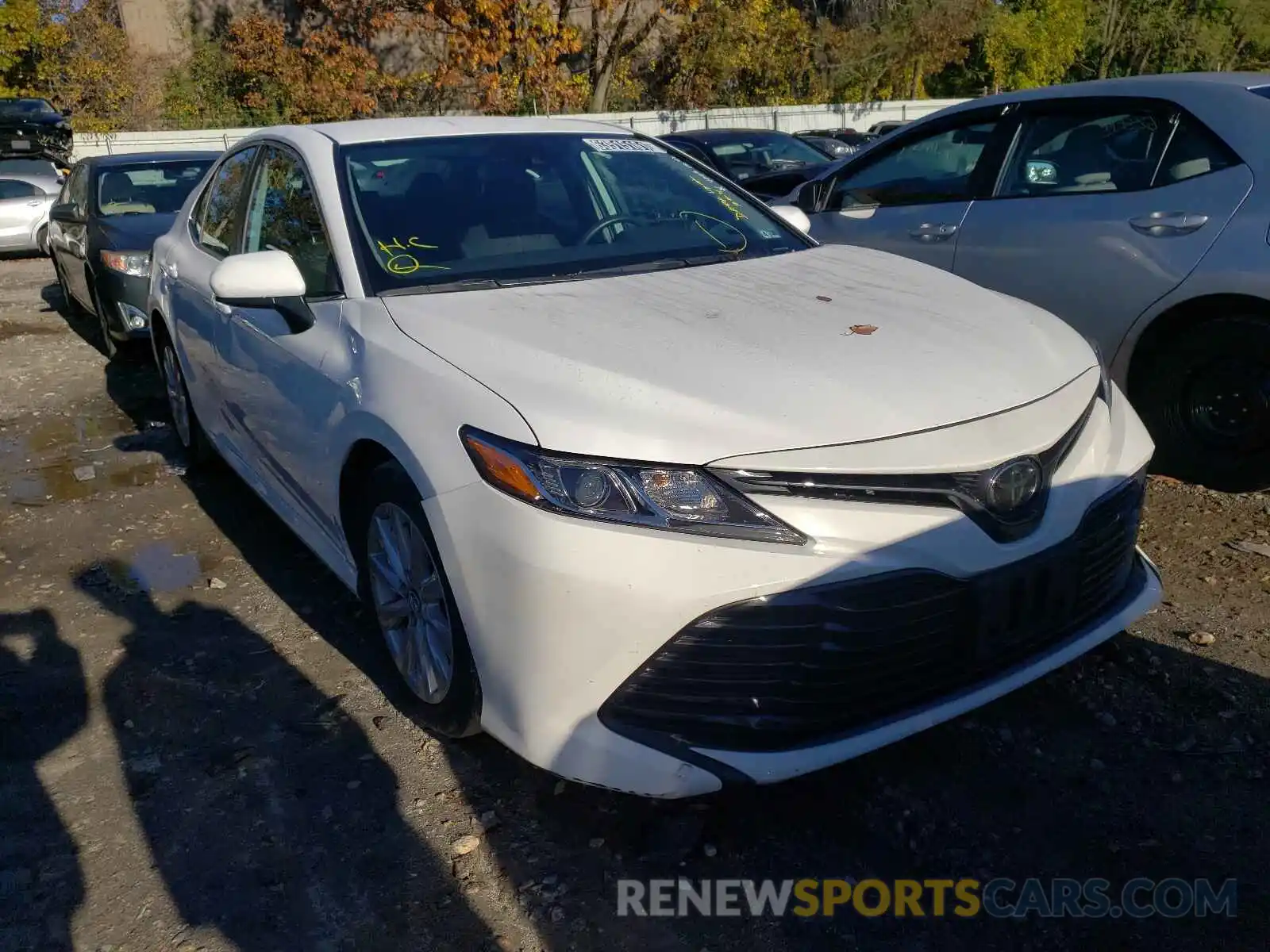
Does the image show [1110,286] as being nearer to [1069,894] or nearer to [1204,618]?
[1204,618]

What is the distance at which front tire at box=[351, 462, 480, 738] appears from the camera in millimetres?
2627

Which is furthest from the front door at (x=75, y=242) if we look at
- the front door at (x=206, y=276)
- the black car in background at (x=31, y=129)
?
the black car in background at (x=31, y=129)

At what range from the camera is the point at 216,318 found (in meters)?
4.11

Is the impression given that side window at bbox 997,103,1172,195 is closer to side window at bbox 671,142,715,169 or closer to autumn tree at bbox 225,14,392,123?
side window at bbox 671,142,715,169

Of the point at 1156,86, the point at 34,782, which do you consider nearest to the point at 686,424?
the point at 34,782

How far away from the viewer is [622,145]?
4.09 m

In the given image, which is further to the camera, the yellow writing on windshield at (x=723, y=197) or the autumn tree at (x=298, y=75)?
the autumn tree at (x=298, y=75)

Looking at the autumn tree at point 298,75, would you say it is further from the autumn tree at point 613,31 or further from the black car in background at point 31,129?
the black car in background at point 31,129

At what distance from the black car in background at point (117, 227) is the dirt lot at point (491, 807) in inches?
167

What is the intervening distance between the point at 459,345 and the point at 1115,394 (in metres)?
1.78

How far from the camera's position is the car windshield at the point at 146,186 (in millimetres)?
8516

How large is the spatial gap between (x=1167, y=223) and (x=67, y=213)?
8.34 m

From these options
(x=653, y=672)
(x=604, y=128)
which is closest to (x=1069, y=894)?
(x=653, y=672)

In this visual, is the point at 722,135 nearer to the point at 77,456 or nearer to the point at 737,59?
the point at 77,456
